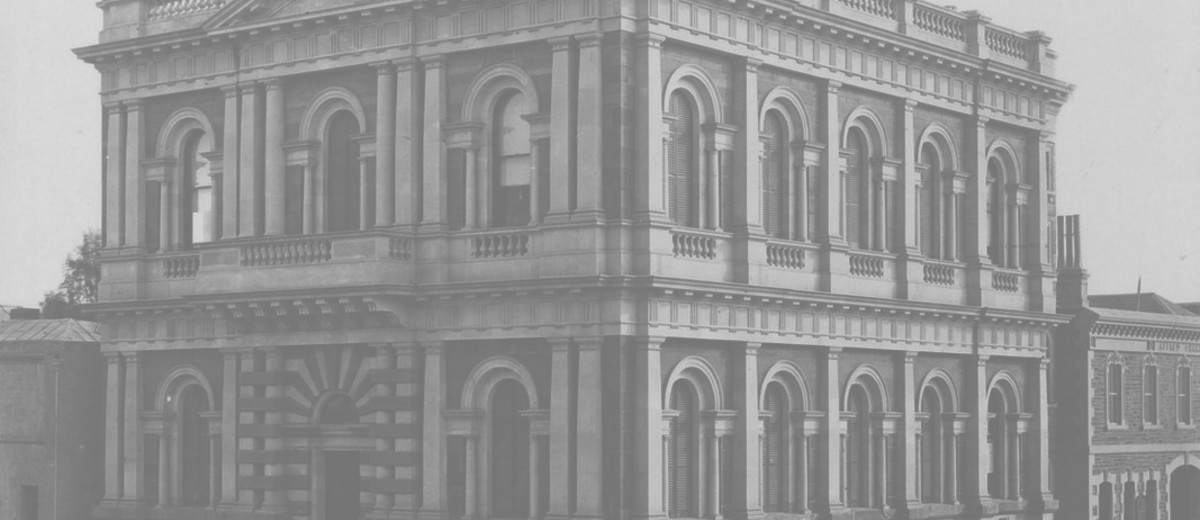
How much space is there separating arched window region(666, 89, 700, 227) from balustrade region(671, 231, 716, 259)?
0.37 meters

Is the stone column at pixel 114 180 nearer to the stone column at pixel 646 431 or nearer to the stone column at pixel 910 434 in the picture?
the stone column at pixel 646 431

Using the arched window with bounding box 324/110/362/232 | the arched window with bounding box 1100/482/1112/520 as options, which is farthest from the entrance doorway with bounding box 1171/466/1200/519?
the arched window with bounding box 324/110/362/232

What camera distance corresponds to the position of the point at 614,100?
40344 millimetres

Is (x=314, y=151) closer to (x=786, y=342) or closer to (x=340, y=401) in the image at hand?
(x=340, y=401)

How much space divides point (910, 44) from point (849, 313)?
6.44m

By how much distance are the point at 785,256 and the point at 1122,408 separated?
20.0m

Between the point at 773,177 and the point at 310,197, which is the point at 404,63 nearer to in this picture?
the point at 310,197

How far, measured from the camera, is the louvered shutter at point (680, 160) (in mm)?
41594

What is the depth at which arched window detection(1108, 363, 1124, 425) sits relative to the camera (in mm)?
60125

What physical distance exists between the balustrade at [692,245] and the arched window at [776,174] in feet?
9.16

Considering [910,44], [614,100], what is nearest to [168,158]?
[614,100]

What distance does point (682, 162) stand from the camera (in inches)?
1651

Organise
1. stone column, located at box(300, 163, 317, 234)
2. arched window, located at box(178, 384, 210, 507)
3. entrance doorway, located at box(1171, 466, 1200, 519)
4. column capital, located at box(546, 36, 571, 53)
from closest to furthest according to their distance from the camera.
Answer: column capital, located at box(546, 36, 571, 53) < stone column, located at box(300, 163, 317, 234) < arched window, located at box(178, 384, 210, 507) < entrance doorway, located at box(1171, 466, 1200, 519)

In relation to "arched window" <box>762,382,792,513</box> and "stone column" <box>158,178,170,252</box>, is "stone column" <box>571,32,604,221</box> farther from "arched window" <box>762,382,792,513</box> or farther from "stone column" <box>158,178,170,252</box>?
"stone column" <box>158,178,170,252</box>
